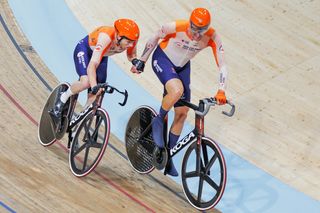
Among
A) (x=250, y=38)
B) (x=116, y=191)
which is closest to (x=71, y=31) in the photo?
(x=250, y=38)

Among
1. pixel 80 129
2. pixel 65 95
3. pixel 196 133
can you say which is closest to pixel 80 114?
pixel 80 129

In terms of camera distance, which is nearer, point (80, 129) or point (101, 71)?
point (80, 129)

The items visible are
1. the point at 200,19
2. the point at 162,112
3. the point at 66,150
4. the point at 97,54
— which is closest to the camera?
the point at 200,19

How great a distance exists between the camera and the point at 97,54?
17.2ft

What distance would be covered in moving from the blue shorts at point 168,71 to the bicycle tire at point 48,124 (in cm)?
89

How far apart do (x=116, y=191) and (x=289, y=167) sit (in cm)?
173

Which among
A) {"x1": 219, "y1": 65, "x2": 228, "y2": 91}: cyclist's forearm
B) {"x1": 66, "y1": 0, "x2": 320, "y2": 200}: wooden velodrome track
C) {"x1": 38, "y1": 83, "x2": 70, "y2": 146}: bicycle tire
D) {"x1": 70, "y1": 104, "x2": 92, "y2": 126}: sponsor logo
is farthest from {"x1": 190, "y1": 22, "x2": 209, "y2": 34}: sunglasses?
{"x1": 66, "y1": 0, "x2": 320, "y2": 200}: wooden velodrome track

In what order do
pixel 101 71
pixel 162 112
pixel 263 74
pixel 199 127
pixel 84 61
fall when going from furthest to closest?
pixel 263 74
pixel 101 71
pixel 84 61
pixel 162 112
pixel 199 127

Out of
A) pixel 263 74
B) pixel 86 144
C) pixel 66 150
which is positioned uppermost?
pixel 86 144

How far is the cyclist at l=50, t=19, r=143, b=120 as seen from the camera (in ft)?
17.1

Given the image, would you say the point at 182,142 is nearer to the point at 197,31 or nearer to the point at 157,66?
the point at 157,66

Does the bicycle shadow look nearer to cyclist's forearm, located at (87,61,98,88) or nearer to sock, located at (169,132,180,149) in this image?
sock, located at (169,132,180,149)

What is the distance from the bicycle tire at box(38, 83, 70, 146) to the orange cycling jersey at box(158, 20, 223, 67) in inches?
40.2

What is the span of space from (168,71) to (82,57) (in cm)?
74
